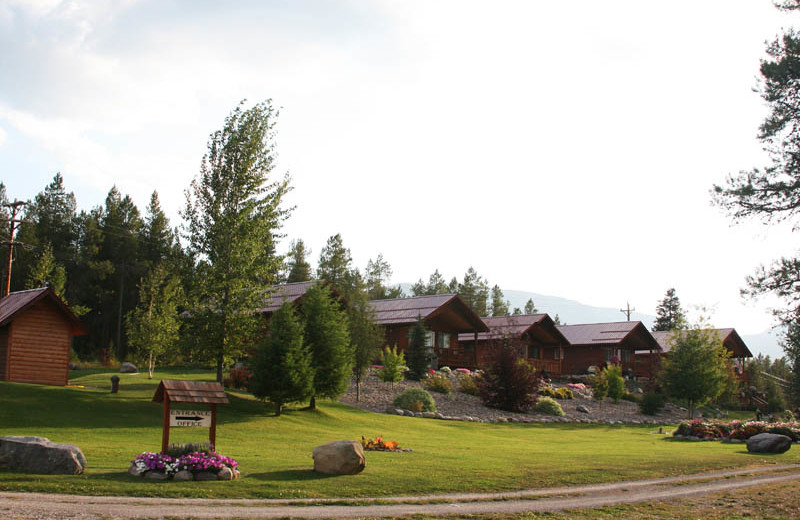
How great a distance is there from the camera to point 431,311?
1924 inches

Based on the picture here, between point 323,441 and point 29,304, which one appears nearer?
point 323,441

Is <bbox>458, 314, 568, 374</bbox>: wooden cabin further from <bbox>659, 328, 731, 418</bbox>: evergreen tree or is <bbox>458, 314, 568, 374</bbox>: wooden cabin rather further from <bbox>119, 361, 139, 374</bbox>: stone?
<bbox>119, 361, 139, 374</bbox>: stone

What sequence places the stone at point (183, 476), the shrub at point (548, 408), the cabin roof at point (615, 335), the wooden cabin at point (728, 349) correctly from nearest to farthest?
1. the stone at point (183, 476)
2. the shrub at point (548, 408)
3. the cabin roof at point (615, 335)
4. the wooden cabin at point (728, 349)

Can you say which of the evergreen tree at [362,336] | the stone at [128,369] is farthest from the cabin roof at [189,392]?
the stone at [128,369]

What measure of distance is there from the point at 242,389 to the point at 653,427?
22.2 metres

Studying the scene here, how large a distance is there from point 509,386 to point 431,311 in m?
13.3

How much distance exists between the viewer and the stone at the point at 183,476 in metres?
13.1

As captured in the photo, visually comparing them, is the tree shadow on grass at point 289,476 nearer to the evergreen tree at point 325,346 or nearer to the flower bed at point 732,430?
the evergreen tree at point 325,346

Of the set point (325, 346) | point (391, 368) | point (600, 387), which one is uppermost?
point (325, 346)

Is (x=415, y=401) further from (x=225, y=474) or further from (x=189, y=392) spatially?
(x=225, y=474)

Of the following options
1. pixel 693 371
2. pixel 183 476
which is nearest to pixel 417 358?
pixel 693 371

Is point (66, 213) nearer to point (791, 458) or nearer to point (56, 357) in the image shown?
point (56, 357)

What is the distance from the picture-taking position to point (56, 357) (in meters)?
28.3

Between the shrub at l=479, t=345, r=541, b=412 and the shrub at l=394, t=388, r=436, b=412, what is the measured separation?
458cm
